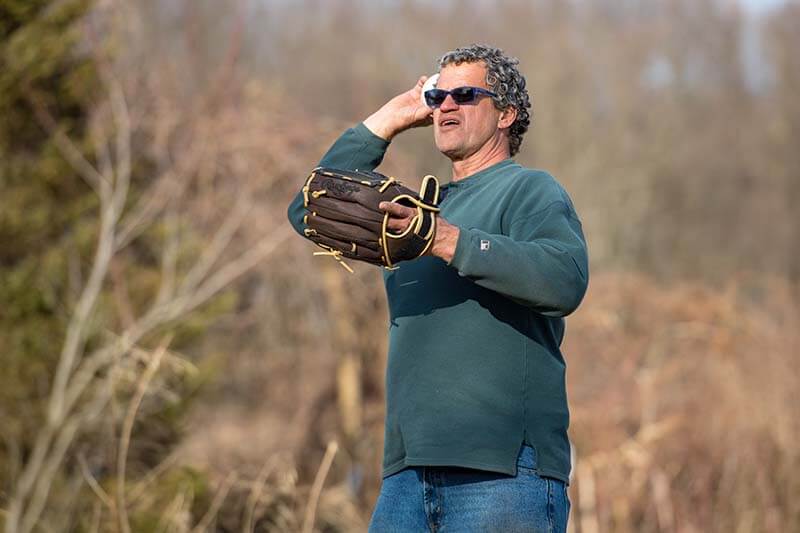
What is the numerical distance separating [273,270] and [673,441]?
384 centimetres

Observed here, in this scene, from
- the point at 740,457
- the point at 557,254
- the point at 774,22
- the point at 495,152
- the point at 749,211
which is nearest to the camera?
the point at 557,254

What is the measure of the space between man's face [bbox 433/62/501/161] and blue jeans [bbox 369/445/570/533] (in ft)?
2.61

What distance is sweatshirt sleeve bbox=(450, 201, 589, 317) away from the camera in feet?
7.75

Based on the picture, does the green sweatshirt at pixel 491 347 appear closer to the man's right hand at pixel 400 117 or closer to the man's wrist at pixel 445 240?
the man's wrist at pixel 445 240

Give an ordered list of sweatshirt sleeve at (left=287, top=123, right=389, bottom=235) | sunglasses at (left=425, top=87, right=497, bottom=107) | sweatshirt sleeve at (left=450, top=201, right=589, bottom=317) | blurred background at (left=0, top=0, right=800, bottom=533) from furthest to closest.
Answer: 1. blurred background at (left=0, top=0, right=800, bottom=533)
2. sweatshirt sleeve at (left=287, top=123, right=389, bottom=235)
3. sunglasses at (left=425, top=87, right=497, bottom=107)
4. sweatshirt sleeve at (left=450, top=201, right=589, bottom=317)

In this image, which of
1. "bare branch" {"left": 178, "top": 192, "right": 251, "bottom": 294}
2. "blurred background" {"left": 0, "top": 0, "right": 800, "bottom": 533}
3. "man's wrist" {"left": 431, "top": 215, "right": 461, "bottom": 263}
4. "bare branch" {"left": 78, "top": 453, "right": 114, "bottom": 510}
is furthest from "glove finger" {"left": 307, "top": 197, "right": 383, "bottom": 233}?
"bare branch" {"left": 178, "top": 192, "right": 251, "bottom": 294}

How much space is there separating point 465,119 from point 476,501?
95 cm

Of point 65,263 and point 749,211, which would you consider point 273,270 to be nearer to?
point 65,263

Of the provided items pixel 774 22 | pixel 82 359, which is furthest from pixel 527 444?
pixel 774 22

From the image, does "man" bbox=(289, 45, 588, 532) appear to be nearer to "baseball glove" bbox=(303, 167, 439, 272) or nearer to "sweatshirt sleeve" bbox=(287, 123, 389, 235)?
"baseball glove" bbox=(303, 167, 439, 272)

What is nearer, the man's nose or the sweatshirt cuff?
the sweatshirt cuff

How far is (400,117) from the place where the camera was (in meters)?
3.11

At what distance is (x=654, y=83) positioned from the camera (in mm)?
34594

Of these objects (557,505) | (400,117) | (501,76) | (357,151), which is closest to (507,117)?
(501,76)
